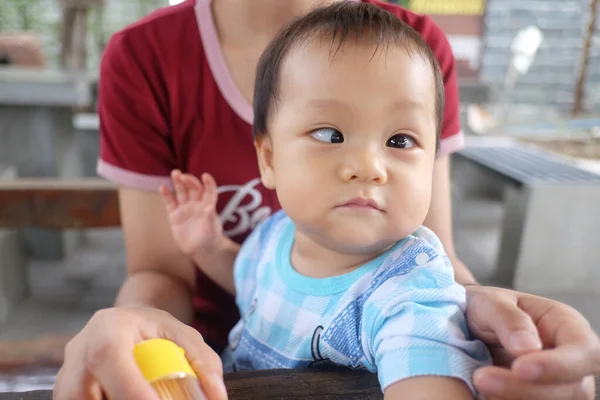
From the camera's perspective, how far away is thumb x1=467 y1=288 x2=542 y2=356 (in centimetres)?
36

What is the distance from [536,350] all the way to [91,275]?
2136 mm

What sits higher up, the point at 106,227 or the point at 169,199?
the point at 169,199

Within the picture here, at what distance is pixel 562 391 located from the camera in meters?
0.36

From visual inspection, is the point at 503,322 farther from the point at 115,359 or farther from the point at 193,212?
the point at 193,212

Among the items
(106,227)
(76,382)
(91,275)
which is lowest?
(91,275)

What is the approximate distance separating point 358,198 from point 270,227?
1.00ft

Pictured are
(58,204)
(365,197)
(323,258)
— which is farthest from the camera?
(58,204)

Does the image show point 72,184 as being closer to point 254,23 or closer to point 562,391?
point 254,23

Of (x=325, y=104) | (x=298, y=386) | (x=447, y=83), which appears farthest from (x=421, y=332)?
(x=447, y=83)

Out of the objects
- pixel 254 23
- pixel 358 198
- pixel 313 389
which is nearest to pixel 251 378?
pixel 313 389

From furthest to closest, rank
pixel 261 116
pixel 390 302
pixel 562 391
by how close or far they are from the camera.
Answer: pixel 261 116, pixel 390 302, pixel 562 391

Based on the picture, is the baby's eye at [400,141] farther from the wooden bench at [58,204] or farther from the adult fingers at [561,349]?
the wooden bench at [58,204]

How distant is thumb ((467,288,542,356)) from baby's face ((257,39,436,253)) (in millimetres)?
92

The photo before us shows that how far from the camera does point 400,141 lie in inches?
19.2
